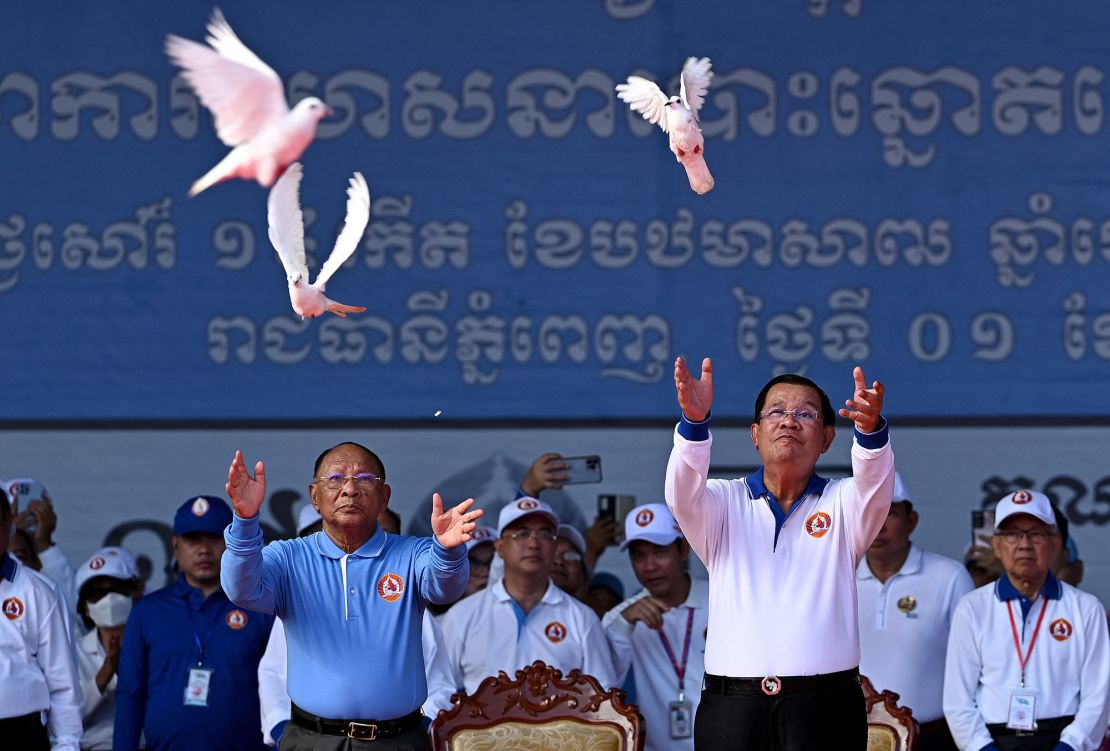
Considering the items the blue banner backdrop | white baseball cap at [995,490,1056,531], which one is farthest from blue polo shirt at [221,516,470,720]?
the blue banner backdrop

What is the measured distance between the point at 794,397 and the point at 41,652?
7.20 ft

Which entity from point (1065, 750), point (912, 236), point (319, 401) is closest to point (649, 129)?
point (912, 236)

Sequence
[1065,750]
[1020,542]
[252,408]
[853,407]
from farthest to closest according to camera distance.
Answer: [252,408] < [1020,542] < [1065,750] < [853,407]

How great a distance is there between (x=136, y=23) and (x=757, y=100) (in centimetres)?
222

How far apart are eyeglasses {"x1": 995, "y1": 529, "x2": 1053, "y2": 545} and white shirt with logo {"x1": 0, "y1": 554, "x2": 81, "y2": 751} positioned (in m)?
2.55

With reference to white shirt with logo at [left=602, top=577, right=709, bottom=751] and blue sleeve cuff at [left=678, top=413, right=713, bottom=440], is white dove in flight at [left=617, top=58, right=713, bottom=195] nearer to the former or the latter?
blue sleeve cuff at [left=678, top=413, right=713, bottom=440]

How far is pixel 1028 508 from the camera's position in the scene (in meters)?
4.82

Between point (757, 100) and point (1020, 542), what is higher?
point (757, 100)

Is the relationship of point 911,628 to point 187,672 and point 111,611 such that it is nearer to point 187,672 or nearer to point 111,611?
point 187,672

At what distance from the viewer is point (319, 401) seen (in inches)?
243

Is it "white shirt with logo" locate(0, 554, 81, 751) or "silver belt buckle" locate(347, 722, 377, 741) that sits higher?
"white shirt with logo" locate(0, 554, 81, 751)


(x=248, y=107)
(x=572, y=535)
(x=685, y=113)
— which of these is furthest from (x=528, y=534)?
(x=248, y=107)

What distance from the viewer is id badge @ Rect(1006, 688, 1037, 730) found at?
4.65 metres

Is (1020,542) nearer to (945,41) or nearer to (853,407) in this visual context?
(853,407)
